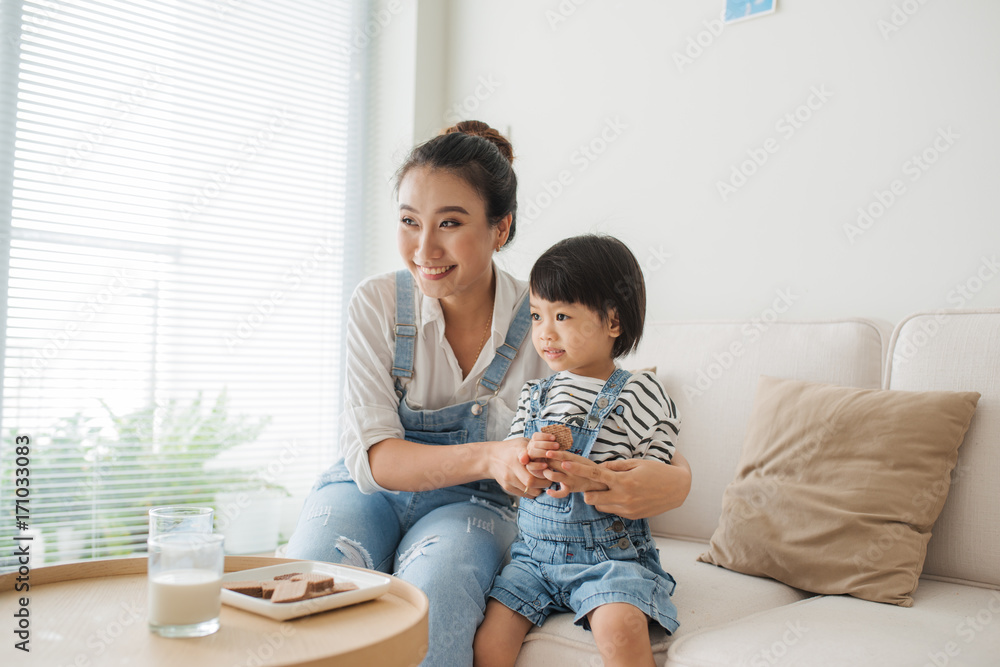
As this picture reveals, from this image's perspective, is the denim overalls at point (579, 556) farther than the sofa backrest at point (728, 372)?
No

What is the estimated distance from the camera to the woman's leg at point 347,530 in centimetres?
128

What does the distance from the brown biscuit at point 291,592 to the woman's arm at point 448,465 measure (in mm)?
405

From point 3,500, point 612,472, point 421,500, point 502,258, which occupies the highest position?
point 502,258

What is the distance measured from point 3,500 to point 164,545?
1.63 meters

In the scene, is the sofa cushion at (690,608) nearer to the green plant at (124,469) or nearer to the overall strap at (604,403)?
the overall strap at (604,403)

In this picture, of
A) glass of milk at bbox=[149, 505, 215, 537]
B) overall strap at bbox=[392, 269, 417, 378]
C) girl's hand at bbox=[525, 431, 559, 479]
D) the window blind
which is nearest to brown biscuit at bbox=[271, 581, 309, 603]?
glass of milk at bbox=[149, 505, 215, 537]

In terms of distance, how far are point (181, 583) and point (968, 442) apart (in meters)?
1.32

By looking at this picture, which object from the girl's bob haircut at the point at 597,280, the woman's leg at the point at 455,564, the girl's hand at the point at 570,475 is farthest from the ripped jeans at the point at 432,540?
the girl's bob haircut at the point at 597,280

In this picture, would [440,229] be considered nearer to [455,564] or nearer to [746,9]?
→ [455,564]

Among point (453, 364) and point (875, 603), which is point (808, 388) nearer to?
point (875, 603)

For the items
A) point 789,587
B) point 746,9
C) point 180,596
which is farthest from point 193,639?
point 746,9

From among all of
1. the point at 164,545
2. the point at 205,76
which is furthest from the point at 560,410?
the point at 205,76

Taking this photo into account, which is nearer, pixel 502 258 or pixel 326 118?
pixel 502 258

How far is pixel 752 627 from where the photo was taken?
3.70 ft
